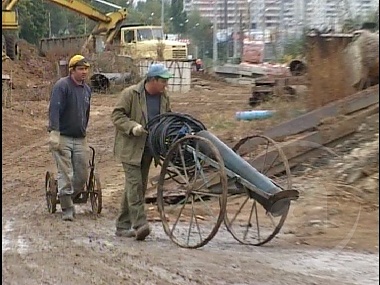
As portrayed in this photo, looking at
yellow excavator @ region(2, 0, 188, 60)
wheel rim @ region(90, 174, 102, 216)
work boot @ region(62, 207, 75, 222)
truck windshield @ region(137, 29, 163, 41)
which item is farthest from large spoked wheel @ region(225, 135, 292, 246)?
truck windshield @ region(137, 29, 163, 41)

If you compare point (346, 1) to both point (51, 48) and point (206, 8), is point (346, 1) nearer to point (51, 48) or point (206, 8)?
point (206, 8)

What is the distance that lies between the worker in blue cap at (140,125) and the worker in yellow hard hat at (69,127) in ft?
3.35

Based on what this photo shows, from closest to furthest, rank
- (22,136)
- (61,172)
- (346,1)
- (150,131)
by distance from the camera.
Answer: (150,131) < (346,1) < (61,172) < (22,136)

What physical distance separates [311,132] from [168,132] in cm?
300

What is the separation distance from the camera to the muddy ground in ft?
19.4

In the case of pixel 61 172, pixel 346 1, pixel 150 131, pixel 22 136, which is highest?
pixel 346 1

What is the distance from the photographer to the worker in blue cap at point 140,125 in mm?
7352

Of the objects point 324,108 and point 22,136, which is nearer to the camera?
point 324,108

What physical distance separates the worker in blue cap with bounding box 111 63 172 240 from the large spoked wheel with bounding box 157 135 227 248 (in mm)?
231

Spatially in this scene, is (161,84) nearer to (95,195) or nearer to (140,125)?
(140,125)

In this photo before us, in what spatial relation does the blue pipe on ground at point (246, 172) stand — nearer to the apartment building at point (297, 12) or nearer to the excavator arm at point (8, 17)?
the apartment building at point (297, 12)

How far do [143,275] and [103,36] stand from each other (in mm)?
25347

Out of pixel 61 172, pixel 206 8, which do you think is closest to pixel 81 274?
pixel 61 172

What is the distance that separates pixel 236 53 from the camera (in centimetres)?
2758
